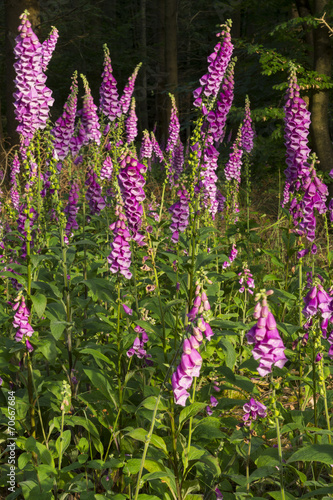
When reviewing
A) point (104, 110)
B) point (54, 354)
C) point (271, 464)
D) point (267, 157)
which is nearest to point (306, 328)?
point (271, 464)

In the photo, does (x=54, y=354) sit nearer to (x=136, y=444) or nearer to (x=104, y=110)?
(x=136, y=444)

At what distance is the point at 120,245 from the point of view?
8.30 ft

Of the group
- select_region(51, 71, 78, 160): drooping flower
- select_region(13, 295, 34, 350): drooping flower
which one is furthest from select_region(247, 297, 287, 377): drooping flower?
select_region(51, 71, 78, 160): drooping flower

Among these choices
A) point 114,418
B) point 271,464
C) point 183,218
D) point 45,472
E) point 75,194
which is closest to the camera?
point 271,464

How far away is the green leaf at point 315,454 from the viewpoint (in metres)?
1.86

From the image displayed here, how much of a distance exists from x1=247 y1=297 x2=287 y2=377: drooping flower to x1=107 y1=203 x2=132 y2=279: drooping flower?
1.06 m

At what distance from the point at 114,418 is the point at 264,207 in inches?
314

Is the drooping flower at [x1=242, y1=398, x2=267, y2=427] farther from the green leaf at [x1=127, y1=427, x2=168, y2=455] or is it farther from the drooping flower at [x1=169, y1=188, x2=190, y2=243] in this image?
the drooping flower at [x1=169, y1=188, x2=190, y2=243]

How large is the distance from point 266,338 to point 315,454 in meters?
0.65

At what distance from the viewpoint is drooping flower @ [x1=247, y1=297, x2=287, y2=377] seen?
5.18ft

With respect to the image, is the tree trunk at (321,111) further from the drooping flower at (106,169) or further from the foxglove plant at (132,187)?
the foxglove plant at (132,187)

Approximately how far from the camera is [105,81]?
15.2 ft

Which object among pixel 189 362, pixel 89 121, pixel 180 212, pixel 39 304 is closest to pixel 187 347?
pixel 189 362

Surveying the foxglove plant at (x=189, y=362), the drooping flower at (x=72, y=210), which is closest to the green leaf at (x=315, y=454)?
the foxglove plant at (x=189, y=362)
